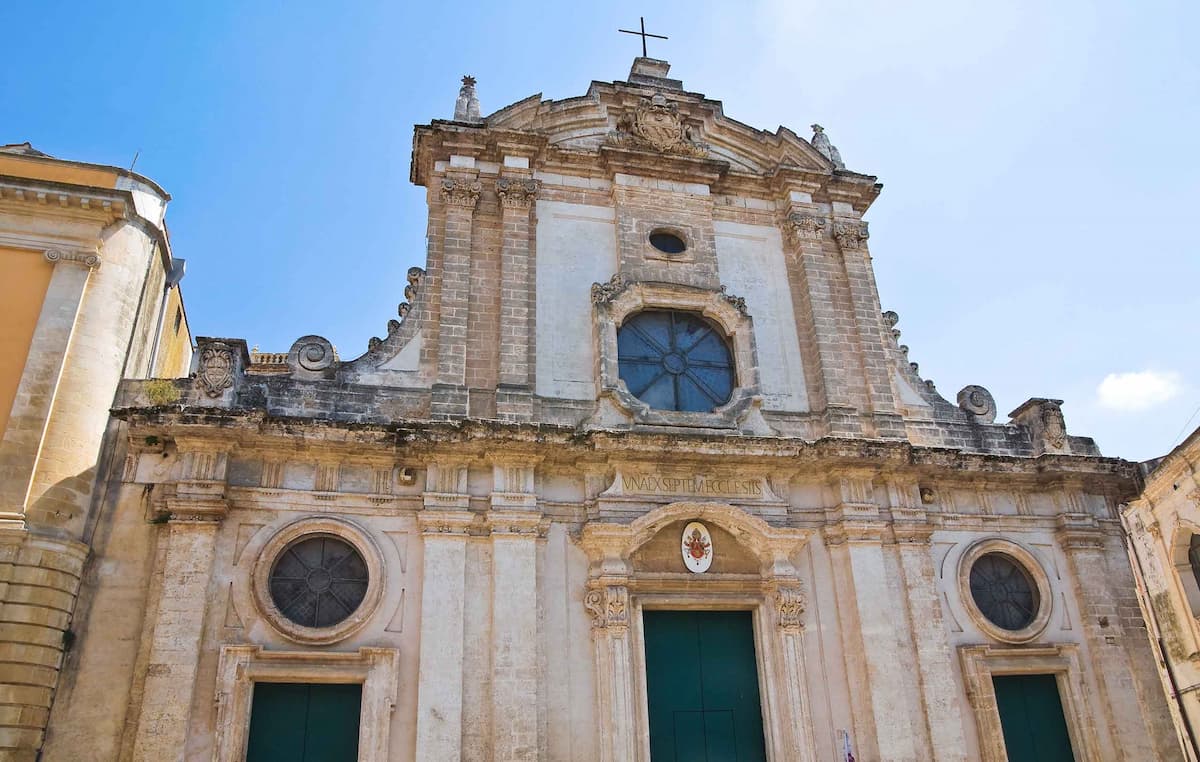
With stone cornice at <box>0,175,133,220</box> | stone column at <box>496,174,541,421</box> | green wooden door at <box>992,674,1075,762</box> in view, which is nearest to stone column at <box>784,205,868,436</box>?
green wooden door at <box>992,674,1075,762</box>

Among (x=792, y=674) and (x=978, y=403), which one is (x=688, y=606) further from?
(x=978, y=403)

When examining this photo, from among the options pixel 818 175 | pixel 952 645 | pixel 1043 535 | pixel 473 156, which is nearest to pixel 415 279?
pixel 473 156

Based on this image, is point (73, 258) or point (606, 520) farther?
point (606, 520)

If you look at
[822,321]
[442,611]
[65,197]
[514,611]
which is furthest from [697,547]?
[65,197]

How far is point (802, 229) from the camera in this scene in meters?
14.1

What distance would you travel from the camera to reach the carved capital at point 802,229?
14062 mm

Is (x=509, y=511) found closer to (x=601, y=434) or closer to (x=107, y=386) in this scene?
(x=601, y=434)

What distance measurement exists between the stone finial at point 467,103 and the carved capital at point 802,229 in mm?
5018

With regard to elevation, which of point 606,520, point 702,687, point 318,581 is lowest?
point 702,687

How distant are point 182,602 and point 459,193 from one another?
21.0 feet

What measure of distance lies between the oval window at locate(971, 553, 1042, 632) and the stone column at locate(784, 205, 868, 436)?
2.50 metres

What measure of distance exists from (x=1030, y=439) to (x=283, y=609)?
10.4m

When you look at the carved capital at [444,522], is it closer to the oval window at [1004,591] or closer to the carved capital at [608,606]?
the carved capital at [608,606]

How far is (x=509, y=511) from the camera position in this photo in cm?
1082
